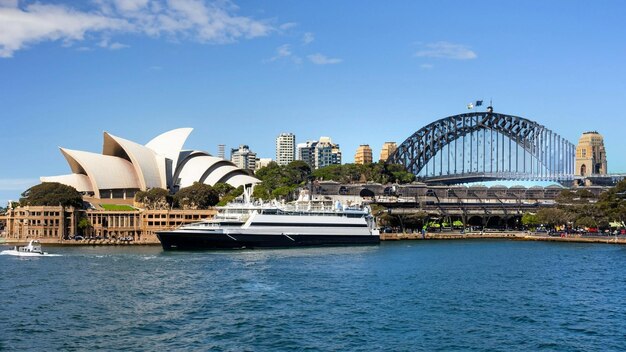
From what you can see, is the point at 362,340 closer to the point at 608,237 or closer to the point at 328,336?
the point at 328,336

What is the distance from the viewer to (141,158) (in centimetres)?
11950

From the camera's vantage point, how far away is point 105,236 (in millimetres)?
96875

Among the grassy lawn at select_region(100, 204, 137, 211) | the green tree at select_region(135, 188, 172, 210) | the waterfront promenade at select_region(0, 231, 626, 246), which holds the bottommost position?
the waterfront promenade at select_region(0, 231, 626, 246)

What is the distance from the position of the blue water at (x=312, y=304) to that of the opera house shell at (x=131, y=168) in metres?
58.1

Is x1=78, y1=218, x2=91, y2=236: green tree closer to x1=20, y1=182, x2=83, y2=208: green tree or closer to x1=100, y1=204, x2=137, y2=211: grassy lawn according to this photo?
x1=20, y1=182, x2=83, y2=208: green tree

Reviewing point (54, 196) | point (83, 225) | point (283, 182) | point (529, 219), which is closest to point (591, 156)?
point (529, 219)

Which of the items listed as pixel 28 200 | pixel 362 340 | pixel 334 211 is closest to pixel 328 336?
pixel 362 340

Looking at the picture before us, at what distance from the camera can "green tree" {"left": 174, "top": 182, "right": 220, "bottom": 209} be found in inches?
4220

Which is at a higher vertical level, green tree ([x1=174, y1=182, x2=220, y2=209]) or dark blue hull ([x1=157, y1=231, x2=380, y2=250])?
green tree ([x1=174, y1=182, x2=220, y2=209])

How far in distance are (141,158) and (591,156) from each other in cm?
11097

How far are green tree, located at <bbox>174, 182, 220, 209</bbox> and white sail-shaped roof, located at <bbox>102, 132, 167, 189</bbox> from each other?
1064cm

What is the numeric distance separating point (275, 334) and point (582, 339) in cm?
1316

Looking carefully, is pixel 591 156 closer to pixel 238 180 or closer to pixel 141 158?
pixel 238 180

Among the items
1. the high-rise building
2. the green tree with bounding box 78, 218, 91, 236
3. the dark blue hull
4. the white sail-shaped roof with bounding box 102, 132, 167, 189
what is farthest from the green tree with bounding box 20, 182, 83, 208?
the high-rise building
